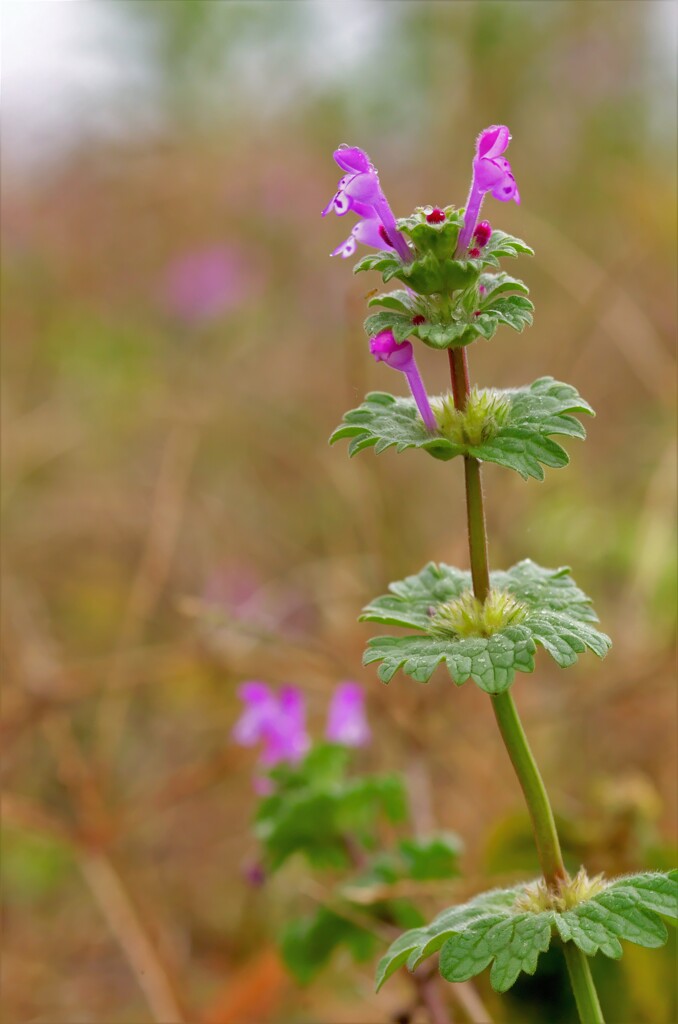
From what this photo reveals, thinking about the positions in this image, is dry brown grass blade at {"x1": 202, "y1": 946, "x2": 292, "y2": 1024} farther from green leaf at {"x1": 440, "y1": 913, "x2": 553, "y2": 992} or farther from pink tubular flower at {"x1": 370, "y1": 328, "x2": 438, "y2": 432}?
pink tubular flower at {"x1": 370, "y1": 328, "x2": 438, "y2": 432}

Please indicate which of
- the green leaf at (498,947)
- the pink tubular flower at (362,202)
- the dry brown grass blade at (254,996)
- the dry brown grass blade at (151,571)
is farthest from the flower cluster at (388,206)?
the dry brown grass blade at (151,571)

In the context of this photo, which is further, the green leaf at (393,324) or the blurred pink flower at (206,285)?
the blurred pink flower at (206,285)

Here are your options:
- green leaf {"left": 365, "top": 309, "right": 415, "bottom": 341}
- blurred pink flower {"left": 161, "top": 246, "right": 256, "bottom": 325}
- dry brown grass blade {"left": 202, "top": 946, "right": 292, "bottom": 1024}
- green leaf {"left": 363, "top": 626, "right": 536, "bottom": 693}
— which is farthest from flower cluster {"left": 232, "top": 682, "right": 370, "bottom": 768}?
blurred pink flower {"left": 161, "top": 246, "right": 256, "bottom": 325}

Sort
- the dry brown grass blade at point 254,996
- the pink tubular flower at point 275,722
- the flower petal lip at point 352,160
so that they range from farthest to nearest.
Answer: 1. the dry brown grass blade at point 254,996
2. the pink tubular flower at point 275,722
3. the flower petal lip at point 352,160

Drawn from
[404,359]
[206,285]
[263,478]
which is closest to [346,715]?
[404,359]

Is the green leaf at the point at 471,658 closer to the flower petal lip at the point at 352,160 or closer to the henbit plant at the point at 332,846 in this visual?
the flower petal lip at the point at 352,160

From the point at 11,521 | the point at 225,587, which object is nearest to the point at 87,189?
the point at 11,521
